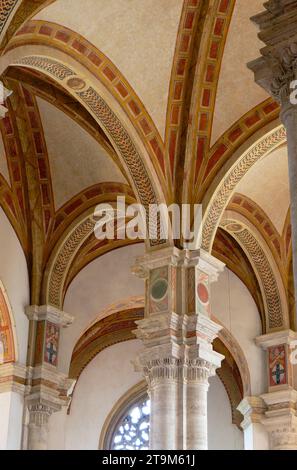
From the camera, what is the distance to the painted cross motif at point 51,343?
14830mm

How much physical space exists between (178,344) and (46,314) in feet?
10.2

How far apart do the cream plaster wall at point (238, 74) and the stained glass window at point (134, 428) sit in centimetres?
782

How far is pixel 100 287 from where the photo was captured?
16891 millimetres

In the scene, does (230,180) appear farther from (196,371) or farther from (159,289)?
(196,371)

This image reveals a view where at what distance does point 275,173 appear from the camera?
1564cm

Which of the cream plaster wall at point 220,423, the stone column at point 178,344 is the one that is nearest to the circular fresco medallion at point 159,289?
the stone column at point 178,344

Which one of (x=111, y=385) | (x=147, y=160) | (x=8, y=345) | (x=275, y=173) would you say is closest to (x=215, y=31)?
(x=147, y=160)

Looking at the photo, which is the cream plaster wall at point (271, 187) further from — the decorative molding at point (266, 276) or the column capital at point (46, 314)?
the column capital at point (46, 314)

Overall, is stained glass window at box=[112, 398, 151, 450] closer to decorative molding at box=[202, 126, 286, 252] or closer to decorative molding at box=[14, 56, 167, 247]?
decorative molding at box=[202, 126, 286, 252]

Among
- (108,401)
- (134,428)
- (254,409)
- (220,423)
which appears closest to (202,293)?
(254,409)

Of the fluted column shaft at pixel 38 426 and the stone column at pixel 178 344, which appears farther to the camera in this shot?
the fluted column shaft at pixel 38 426

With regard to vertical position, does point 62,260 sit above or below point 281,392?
above

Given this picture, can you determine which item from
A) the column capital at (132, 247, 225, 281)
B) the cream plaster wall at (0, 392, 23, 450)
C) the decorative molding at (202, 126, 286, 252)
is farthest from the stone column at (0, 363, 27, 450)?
the decorative molding at (202, 126, 286, 252)
